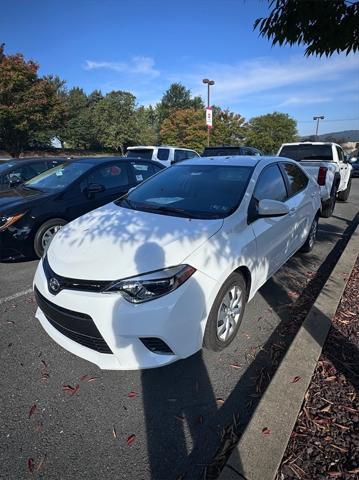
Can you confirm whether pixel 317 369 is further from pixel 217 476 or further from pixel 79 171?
pixel 79 171

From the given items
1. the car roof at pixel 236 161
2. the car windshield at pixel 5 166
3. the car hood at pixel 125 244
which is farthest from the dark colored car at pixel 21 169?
the car hood at pixel 125 244

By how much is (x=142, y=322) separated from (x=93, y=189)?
3.66m

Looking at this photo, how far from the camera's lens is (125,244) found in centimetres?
247

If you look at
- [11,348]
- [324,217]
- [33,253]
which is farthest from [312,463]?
[324,217]

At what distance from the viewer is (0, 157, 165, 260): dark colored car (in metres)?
4.59

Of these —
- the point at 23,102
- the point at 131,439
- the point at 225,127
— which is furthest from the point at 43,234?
the point at 225,127

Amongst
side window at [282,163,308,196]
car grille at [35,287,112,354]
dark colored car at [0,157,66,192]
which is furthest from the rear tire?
dark colored car at [0,157,66,192]

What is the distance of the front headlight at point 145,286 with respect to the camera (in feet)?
7.11

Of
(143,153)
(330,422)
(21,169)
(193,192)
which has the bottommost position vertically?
(330,422)

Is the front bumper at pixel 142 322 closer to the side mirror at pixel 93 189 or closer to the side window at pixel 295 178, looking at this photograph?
the side window at pixel 295 178

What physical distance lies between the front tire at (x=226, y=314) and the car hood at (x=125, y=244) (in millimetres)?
467

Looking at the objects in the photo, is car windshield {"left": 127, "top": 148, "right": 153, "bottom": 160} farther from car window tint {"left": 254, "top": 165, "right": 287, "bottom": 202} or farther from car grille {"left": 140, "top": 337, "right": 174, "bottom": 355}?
car grille {"left": 140, "top": 337, "right": 174, "bottom": 355}

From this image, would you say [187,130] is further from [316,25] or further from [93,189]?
[316,25]

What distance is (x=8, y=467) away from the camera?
5.96ft
